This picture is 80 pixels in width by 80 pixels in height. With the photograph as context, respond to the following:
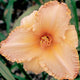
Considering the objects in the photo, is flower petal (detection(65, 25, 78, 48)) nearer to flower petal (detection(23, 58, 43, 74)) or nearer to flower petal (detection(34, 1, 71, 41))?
flower petal (detection(34, 1, 71, 41))

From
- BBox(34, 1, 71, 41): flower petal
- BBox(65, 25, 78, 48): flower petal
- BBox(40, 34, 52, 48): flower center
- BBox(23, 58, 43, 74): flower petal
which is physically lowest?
BBox(23, 58, 43, 74): flower petal

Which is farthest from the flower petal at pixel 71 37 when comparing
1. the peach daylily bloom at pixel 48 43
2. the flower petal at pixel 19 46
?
the flower petal at pixel 19 46

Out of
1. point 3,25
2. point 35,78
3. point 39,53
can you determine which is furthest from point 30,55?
point 3,25

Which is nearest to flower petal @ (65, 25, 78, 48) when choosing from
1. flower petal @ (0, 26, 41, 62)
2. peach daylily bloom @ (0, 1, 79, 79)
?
peach daylily bloom @ (0, 1, 79, 79)

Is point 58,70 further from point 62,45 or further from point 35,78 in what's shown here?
point 35,78

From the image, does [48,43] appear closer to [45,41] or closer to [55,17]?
[45,41]

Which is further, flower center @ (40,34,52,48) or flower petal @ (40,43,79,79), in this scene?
flower center @ (40,34,52,48)
